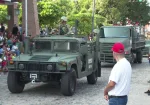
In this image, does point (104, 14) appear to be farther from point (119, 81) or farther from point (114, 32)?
point (119, 81)

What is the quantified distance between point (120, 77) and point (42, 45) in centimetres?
626

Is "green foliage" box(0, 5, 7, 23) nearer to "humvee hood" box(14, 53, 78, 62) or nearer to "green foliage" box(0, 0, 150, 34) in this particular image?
"green foliage" box(0, 0, 150, 34)

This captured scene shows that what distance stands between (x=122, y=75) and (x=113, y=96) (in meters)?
0.34

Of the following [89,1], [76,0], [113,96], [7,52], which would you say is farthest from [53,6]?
[113,96]

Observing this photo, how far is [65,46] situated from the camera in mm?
11164

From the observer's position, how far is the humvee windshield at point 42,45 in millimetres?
11258

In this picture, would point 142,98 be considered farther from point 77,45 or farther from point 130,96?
point 77,45

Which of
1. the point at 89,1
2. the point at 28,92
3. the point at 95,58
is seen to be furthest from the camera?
the point at 89,1

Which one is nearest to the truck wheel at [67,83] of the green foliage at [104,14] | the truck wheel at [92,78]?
the truck wheel at [92,78]

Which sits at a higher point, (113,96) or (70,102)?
(113,96)

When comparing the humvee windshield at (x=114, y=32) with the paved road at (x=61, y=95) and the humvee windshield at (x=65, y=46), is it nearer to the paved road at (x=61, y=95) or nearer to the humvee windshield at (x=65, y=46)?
the paved road at (x=61, y=95)

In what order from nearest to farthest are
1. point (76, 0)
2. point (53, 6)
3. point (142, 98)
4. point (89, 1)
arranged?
1. point (142, 98)
2. point (53, 6)
3. point (89, 1)
4. point (76, 0)

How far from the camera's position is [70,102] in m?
9.41

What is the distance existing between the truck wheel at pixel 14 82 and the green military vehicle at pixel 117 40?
787 cm
